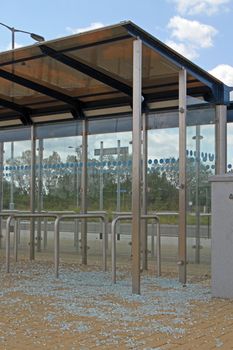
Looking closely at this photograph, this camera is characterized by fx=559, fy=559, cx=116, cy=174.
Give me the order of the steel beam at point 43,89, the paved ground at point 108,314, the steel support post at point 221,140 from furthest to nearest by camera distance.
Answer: the steel support post at point 221,140, the steel beam at point 43,89, the paved ground at point 108,314

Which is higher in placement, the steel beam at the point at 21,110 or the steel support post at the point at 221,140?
the steel beam at the point at 21,110

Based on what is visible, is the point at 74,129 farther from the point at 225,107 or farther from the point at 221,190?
the point at 221,190

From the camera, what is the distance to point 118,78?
7645 mm

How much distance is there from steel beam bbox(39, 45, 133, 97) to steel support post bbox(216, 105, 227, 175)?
1369mm

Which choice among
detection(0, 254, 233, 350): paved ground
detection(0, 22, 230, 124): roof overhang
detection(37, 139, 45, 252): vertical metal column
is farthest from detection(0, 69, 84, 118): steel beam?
detection(0, 254, 233, 350): paved ground

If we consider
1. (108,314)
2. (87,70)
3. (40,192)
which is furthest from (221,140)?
(108,314)

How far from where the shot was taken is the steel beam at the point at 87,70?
6568 millimetres

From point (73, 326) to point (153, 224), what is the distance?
4.65 meters

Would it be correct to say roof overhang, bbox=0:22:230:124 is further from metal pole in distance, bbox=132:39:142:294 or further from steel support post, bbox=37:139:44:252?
steel support post, bbox=37:139:44:252

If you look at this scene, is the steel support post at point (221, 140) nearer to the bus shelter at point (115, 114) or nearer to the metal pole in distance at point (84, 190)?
the bus shelter at point (115, 114)

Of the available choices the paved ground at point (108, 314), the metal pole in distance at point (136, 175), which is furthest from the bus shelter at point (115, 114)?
the paved ground at point (108, 314)

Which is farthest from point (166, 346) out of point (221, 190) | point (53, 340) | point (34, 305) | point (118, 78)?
point (118, 78)

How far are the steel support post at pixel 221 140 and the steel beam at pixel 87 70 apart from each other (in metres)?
1.37

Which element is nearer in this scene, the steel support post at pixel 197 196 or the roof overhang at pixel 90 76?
the roof overhang at pixel 90 76
